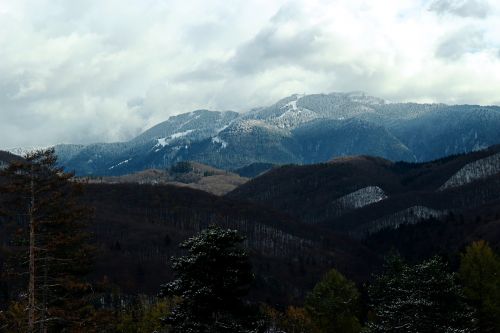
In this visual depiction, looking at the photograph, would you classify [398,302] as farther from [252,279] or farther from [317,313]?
[317,313]

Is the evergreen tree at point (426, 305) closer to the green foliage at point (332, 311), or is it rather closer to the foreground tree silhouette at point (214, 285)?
the foreground tree silhouette at point (214, 285)

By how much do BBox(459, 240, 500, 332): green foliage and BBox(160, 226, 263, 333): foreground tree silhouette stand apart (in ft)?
140

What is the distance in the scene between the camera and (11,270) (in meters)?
39.1

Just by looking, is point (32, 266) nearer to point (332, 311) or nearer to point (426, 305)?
point (426, 305)

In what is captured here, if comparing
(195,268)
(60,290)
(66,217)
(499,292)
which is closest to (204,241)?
(195,268)

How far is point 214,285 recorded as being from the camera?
38094 millimetres

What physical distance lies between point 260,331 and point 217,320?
305 centimetres

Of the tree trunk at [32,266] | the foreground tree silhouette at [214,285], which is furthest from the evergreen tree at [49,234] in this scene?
the foreground tree silhouette at [214,285]

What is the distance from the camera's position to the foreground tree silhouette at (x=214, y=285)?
38094 mm

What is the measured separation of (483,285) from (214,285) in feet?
152

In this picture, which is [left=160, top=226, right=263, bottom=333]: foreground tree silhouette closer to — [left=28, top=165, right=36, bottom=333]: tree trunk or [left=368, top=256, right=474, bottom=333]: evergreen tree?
[left=28, top=165, right=36, bottom=333]: tree trunk

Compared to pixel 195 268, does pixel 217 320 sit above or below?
below

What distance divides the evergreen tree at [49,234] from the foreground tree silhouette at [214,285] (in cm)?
671

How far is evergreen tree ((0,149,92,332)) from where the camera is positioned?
1511 inches
